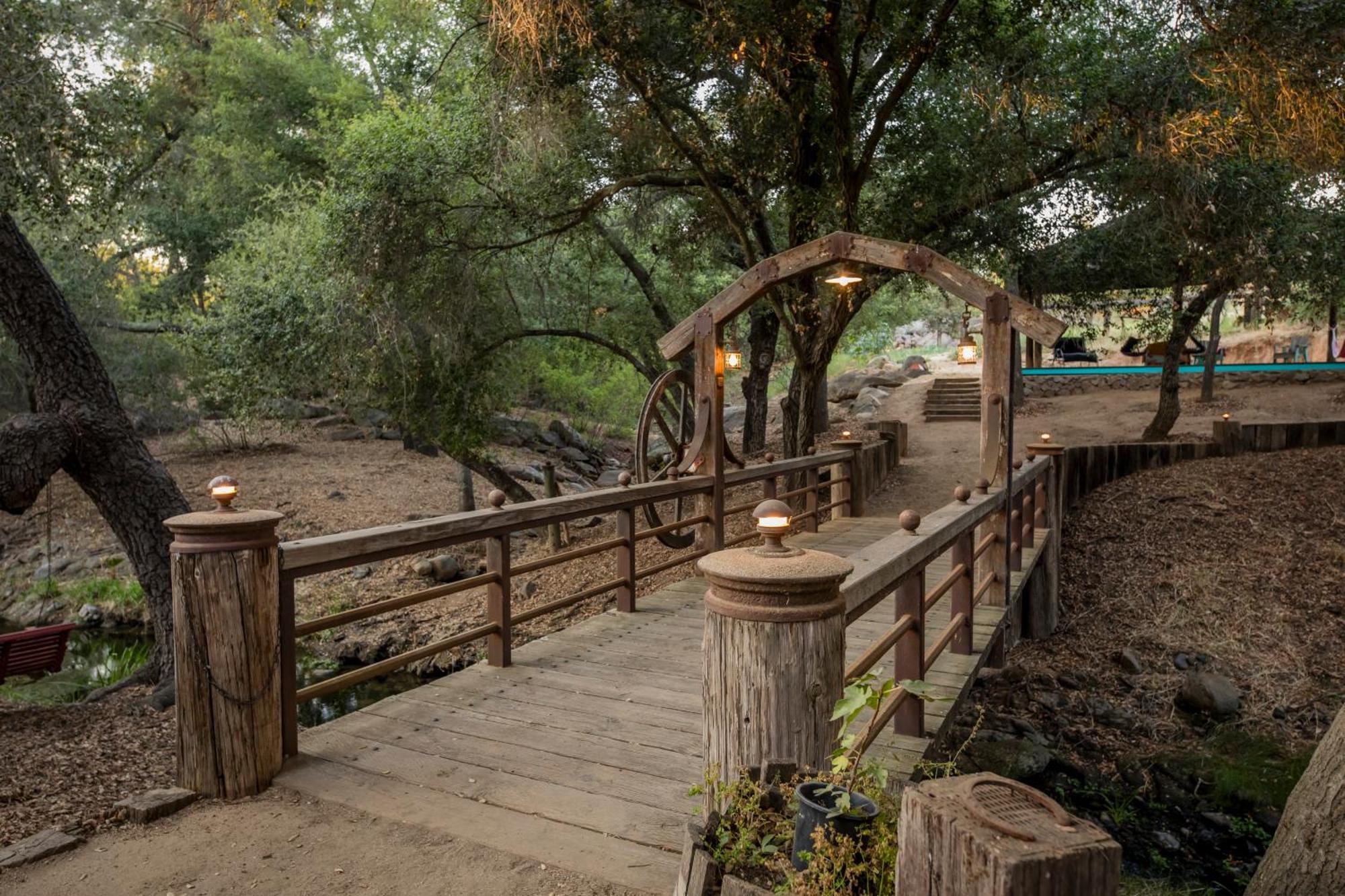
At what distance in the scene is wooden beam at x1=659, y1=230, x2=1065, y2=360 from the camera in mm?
6484

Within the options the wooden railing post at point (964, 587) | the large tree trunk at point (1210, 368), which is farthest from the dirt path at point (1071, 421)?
the wooden railing post at point (964, 587)

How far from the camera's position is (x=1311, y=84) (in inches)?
295

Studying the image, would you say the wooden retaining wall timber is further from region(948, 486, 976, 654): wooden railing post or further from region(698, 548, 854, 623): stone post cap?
region(698, 548, 854, 623): stone post cap

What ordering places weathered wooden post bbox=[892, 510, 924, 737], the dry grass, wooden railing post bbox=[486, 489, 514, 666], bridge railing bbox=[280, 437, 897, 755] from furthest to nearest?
the dry grass, wooden railing post bbox=[486, 489, 514, 666], weathered wooden post bbox=[892, 510, 924, 737], bridge railing bbox=[280, 437, 897, 755]

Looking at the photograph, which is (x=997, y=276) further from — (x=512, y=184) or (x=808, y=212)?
(x=512, y=184)

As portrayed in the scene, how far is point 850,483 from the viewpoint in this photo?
11484 mm

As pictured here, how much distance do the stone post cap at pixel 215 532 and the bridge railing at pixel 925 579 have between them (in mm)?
2187

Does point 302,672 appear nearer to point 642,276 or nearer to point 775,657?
point 642,276

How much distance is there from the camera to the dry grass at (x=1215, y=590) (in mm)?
7961

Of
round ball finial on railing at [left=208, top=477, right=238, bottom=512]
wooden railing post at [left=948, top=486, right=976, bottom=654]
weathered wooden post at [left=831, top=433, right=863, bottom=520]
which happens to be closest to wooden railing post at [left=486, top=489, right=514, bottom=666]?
round ball finial on railing at [left=208, top=477, right=238, bottom=512]

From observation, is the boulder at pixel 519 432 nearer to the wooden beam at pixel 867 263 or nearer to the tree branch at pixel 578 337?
the tree branch at pixel 578 337

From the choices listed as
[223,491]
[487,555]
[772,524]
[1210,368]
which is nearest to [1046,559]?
[487,555]

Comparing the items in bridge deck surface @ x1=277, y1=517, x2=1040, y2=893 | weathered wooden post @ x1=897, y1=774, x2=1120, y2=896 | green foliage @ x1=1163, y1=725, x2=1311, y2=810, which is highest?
weathered wooden post @ x1=897, y1=774, x2=1120, y2=896

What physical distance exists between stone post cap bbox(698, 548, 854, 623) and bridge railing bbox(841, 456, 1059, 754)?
359 millimetres
